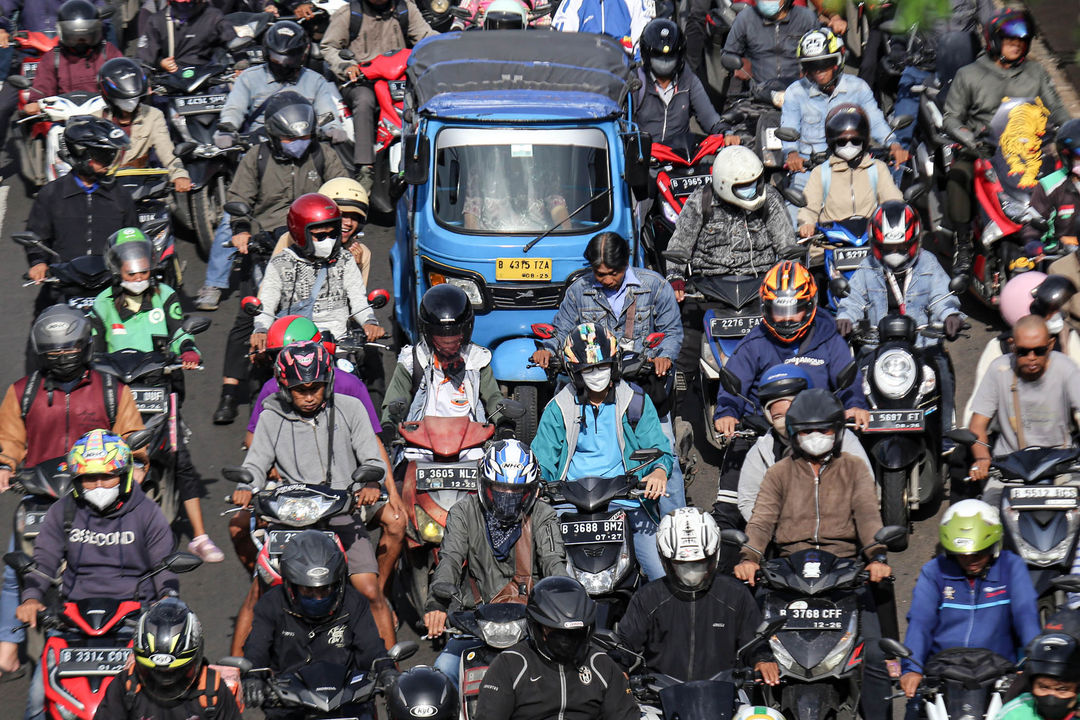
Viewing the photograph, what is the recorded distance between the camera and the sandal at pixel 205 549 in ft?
44.8

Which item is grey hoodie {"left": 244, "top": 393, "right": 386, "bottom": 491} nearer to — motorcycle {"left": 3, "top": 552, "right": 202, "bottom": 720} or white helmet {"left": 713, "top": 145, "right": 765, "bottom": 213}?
motorcycle {"left": 3, "top": 552, "right": 202, "bottom": 720}

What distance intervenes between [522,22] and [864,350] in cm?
751

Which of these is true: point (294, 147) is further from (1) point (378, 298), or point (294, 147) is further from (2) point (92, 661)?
(2) point (92, 661)

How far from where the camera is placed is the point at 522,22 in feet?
64.7

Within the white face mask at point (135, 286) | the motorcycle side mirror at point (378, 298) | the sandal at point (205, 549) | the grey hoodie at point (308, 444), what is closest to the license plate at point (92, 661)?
the grey hoodie at point (308, 444)

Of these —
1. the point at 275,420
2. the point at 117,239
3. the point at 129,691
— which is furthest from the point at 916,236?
the point at 129,691

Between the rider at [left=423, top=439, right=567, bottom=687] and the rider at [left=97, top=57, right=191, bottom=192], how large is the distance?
678 centimetres

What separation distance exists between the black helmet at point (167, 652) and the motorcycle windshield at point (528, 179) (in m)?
6.30

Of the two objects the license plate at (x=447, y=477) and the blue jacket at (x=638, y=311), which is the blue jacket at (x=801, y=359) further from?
the license plate at (x=447, y=477)

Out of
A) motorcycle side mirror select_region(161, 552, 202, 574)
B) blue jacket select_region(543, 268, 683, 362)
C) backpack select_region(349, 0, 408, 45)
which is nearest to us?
motorcycle side mirror select_region(161, 552, 202, 574)

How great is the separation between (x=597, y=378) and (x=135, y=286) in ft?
12.2

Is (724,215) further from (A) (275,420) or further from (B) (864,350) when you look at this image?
(A) (275,420)

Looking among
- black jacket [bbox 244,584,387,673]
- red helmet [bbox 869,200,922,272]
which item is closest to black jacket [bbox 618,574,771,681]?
black jacket [bbox 244,584,387,673]

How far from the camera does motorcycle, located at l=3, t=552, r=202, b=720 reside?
10.6m
